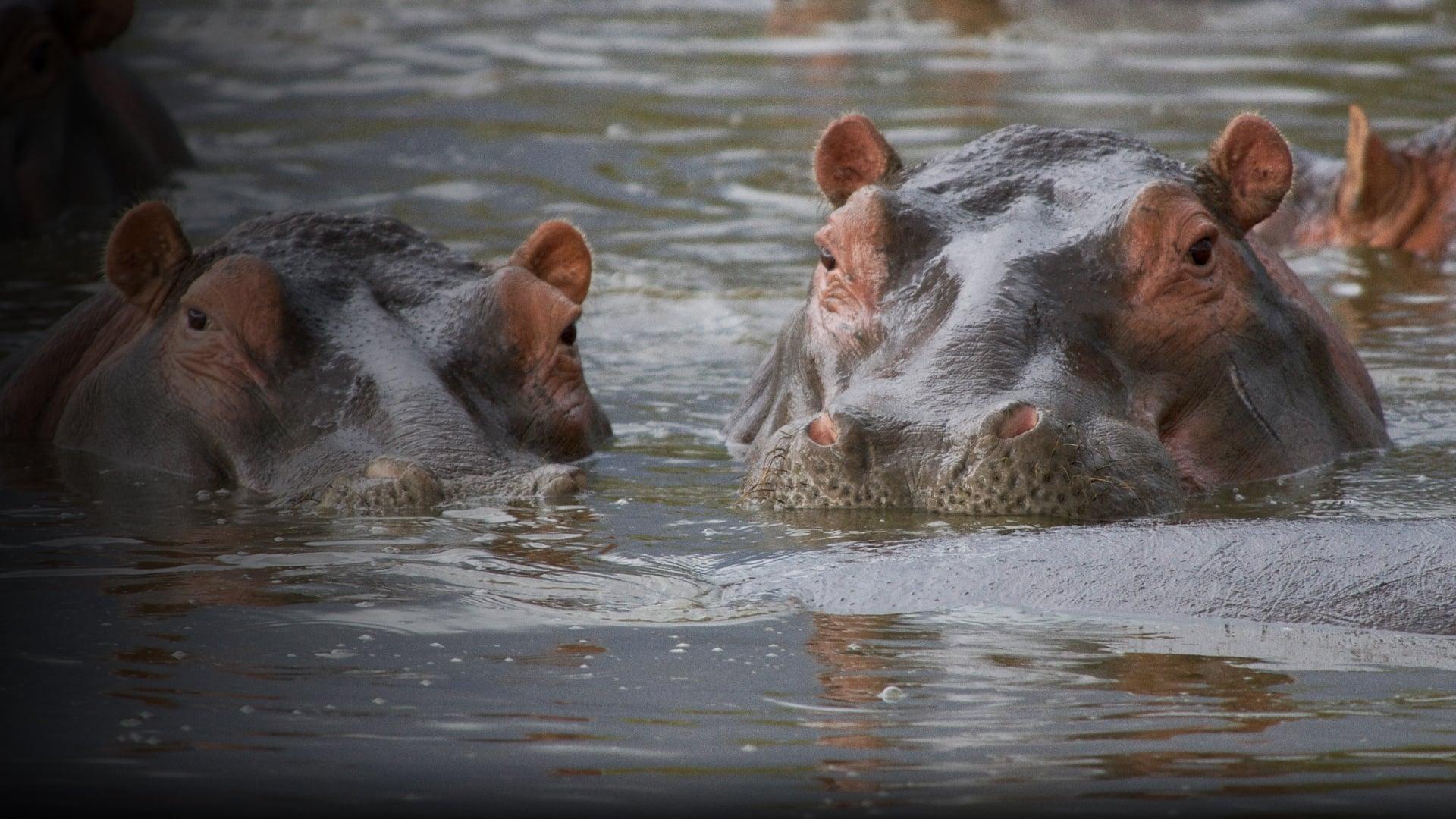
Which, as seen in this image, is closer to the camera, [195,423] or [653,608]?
[653,608]

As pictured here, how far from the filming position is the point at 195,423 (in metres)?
6.90

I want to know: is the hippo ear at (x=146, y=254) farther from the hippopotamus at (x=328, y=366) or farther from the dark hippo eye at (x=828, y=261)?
the dark hippo eye at (x=828, y=261)

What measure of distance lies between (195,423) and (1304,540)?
3.53 metres

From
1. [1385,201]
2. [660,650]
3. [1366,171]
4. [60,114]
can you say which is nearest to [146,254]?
[660,650]

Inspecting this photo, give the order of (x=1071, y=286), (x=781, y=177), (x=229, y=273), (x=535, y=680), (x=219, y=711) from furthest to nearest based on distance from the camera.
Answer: (x=781, y=177) < (x=229, y=273) < (x=1071, y=286) < (x=535, y=680) < (x=219, y=711)

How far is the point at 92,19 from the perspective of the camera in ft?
40.2

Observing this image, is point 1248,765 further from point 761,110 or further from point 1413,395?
point 761,110

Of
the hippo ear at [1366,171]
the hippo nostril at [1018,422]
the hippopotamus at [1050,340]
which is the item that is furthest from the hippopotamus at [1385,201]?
the hippo nostril at [1018,422]

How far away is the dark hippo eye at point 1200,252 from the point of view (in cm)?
657

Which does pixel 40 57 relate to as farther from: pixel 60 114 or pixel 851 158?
pixel 851 158

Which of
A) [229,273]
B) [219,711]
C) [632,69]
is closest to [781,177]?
[632,69]

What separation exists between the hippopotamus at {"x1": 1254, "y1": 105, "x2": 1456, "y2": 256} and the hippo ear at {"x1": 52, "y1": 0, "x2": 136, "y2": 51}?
6.23 m

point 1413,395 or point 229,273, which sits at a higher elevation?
point 229,273

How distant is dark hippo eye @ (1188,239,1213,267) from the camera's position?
21.6 ft
